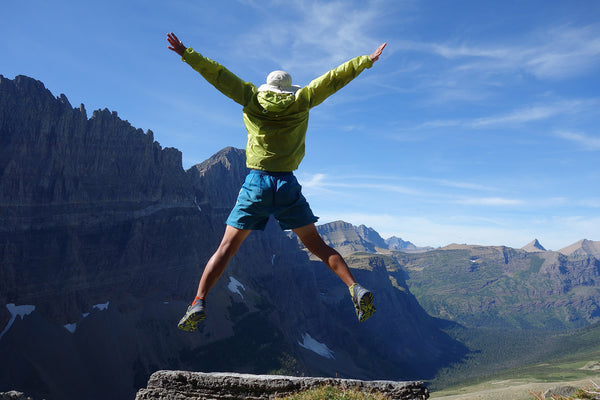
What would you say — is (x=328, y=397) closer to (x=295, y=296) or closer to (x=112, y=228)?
(x=112, y=228)

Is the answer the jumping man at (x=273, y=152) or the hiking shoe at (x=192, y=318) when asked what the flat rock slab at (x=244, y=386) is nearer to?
the jumping man at (x=273, y=152)

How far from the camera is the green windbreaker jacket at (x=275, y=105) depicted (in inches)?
223

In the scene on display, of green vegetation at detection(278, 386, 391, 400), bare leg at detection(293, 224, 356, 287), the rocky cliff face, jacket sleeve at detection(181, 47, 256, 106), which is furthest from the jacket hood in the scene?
the rocky cliff face

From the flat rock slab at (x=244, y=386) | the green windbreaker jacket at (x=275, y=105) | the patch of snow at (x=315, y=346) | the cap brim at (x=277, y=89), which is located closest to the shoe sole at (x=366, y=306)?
the flat rock slab at (x=244, y=386)

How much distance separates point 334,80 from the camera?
579 cm

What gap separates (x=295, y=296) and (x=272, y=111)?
189 meters

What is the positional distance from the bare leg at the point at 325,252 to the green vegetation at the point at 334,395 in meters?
1.56

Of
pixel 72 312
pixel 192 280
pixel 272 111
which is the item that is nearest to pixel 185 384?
pixel 272 111

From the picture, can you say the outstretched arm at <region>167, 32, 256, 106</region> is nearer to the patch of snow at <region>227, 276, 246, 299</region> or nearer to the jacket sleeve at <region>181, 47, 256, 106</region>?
the jacket sleeve at <region>181, 47, 256, 106</region>

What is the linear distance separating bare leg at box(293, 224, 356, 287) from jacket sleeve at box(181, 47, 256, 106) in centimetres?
195

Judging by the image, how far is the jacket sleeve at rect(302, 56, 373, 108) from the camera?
570 cm

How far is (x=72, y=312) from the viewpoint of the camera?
98.0 m

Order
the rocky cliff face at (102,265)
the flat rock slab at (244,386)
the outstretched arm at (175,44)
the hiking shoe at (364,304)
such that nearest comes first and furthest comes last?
1. the outstretched arm at (175,44)
2. the hiking shoe at (364,304)
3. the flat rock slab at (244,386)
4. the rocky cliff face at (102,265)

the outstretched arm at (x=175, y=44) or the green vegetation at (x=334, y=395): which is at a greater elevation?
the outstretched arm at (x=175, y=44)
